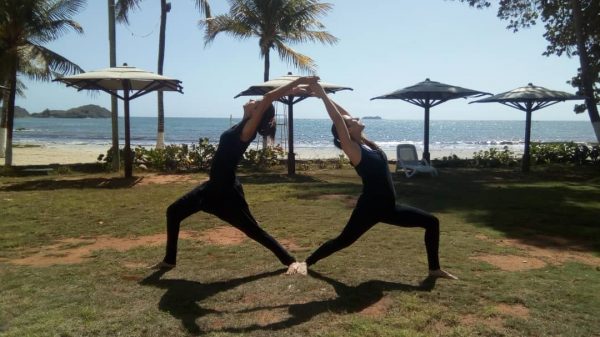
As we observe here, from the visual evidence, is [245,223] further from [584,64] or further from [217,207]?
[584,64]

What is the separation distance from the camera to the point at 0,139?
21.0 meters

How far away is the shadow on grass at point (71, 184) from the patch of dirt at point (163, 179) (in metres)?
0.18

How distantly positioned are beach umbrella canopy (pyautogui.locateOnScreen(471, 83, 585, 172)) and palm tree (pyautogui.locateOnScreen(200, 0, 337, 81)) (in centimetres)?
694

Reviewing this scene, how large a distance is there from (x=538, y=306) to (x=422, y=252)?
A: 179cm

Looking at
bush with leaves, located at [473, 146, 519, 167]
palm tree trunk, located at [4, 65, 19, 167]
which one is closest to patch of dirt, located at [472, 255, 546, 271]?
bush with leaves, located at [473, 146, 519, 167]

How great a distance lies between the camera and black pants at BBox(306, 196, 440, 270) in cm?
427

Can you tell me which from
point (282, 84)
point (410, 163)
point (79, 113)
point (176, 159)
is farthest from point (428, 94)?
point (79, 113)

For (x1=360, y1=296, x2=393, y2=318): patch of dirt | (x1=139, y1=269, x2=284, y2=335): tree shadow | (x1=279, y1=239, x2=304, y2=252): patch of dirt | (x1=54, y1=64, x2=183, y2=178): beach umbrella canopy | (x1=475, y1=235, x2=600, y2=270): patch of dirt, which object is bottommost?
(x1=279, y1=239, x2=304, y2=252): patch of dirt

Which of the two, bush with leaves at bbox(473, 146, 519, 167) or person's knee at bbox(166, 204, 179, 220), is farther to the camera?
bush with leaves at bbox(473, 146, 519, 167)

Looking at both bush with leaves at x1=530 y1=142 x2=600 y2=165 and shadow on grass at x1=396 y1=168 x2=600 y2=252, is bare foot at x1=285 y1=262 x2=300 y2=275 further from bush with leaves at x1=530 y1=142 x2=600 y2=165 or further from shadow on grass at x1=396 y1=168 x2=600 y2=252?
bush with leaves at x1=530 y1=142 x2=600 y2=165

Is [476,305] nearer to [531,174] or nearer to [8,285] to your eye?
[8,285]

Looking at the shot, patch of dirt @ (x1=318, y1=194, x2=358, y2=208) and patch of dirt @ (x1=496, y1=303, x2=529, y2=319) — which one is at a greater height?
patch of dirt @ (x1=318, y1=194, x2=358, y2=208)

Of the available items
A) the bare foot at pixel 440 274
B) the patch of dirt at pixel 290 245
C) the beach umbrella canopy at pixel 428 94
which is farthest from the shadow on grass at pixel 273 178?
the bare foot at pixel 440 274

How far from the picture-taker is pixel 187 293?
13.6 ft
